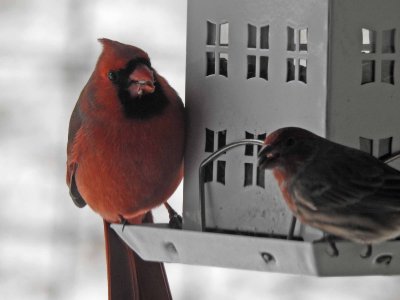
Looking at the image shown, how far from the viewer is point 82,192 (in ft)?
11.2

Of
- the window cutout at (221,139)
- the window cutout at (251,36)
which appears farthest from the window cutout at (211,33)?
A: the window cutout at (221,139)

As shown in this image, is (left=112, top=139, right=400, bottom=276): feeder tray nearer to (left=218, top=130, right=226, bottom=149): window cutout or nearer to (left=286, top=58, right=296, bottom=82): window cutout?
(left=218, top=130, right=226, bottom=149): window cutout

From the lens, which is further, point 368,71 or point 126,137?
point 126,137

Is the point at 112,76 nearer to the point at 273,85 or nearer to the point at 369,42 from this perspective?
the point at 273,85

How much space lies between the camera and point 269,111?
3.08 metres

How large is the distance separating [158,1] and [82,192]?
279 centimetres

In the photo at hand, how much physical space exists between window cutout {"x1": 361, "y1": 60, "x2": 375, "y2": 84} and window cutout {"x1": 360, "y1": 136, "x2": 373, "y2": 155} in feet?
0.47

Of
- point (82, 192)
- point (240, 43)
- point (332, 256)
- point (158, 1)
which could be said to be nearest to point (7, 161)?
point (158, 1)

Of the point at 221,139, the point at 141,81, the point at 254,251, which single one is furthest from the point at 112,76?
the point at 254,251

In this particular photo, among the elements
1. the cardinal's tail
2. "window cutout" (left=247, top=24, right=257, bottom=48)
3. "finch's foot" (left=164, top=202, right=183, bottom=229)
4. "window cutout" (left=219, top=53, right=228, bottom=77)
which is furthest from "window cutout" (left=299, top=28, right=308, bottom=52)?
the cardinal's tail

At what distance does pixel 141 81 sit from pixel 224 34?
25cm

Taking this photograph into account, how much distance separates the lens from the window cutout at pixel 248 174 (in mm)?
3168

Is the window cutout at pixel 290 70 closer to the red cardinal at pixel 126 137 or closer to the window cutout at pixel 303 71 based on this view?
the window cutout at pixel 303 71

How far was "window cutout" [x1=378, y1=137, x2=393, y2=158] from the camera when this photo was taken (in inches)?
120
